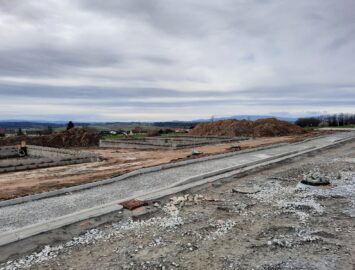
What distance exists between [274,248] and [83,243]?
2888mm

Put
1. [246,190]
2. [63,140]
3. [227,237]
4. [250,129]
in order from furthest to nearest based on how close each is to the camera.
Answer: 1. [250,129]
2. [63,140]
3. [246,190]
4. [227,237]

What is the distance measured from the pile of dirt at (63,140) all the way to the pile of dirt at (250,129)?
12.7 metres

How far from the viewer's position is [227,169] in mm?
10500

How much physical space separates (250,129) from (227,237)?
3046 centimetres

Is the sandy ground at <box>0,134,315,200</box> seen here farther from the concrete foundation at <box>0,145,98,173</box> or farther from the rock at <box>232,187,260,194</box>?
the rock at <box>232,187,260,194</box>

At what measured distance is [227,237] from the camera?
4.96m

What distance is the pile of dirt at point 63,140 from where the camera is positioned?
101 feet

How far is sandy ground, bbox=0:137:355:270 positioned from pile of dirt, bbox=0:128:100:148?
25.7 m

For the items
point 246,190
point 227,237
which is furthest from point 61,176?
point 227,237

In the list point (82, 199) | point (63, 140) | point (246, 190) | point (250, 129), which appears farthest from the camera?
point (250, 129)

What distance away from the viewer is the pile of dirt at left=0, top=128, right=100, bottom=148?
3078 centimetres

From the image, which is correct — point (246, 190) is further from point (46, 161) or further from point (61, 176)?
point (46, 161)

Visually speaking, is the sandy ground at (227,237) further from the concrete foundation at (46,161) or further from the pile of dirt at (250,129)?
the pile of dirt at (250,129)

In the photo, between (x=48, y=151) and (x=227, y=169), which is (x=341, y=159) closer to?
(x=227, y=169)
